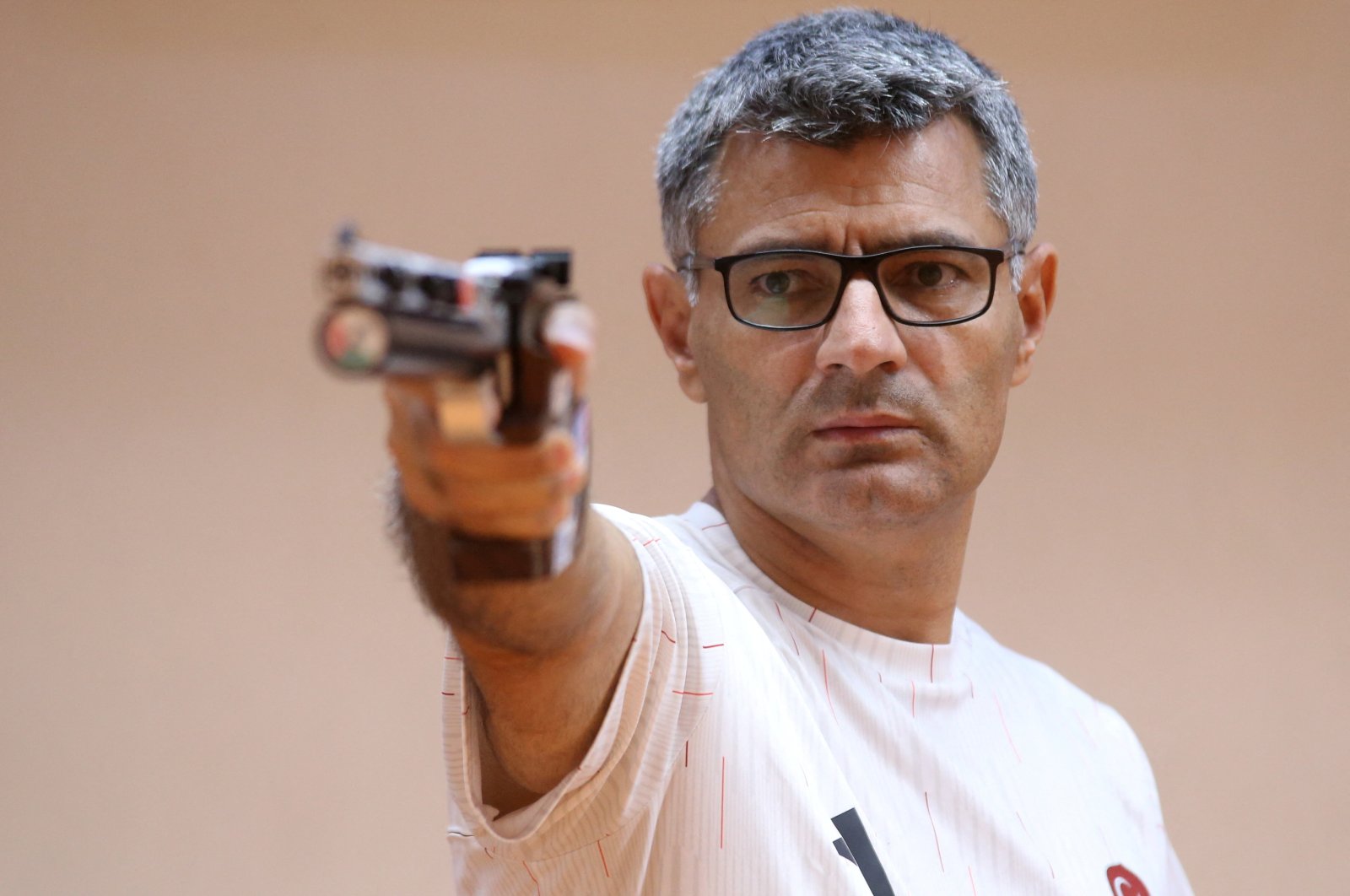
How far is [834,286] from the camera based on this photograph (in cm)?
109

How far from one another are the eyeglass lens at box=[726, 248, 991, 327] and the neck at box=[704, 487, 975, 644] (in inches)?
7.3

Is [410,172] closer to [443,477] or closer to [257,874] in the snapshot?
[257,874]

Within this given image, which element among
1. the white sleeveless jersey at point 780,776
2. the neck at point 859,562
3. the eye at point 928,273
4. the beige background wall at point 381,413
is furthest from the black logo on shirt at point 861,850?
the beige background wall at point 381,413

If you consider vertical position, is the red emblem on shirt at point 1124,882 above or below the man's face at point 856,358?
below

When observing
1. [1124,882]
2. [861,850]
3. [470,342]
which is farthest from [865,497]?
[470,342]

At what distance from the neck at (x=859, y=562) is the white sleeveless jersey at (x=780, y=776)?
22mm

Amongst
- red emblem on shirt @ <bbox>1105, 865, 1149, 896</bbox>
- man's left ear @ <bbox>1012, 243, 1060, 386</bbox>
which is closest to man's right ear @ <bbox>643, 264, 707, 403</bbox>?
man's left ear @ <bbox>1012, 243, 1060, 386</bbox>

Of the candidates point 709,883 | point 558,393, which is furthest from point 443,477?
point 709,883

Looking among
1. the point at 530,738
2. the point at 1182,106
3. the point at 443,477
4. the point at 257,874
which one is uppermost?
the point at 1182,106

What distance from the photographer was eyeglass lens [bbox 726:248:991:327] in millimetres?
1089

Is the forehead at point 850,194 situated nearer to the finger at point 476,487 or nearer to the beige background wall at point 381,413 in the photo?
the finger at point 476,487

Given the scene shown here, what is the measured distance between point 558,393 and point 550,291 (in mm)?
47

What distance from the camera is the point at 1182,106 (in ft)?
9.32

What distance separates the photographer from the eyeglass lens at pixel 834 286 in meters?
1.09
